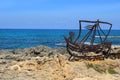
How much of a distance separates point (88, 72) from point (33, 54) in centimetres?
1055

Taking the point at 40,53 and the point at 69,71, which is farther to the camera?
the point at 40,53

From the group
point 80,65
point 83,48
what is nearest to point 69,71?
point 80,65

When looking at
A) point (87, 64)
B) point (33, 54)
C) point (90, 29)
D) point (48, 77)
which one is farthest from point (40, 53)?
point (48, 77)

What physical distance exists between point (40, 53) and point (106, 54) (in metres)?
5.86

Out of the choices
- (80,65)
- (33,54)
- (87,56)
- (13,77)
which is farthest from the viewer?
(33,54)

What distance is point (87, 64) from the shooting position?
2064 centimetres

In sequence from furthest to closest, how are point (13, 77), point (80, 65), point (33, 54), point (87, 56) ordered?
point (33, 54) < point (87, 56) < point (80, 65) < point (13, 77)

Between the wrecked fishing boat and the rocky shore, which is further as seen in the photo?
the wrecked fishing boat

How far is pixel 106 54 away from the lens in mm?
24547

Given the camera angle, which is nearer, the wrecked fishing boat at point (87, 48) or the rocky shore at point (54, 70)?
the rocky shore at point (54, 70)

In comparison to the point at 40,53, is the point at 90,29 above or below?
above

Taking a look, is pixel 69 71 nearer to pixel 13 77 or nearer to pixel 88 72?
pixel 88 72

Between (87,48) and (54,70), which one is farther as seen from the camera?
(87,48)

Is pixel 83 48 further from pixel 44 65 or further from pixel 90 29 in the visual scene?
pixel 44 65
